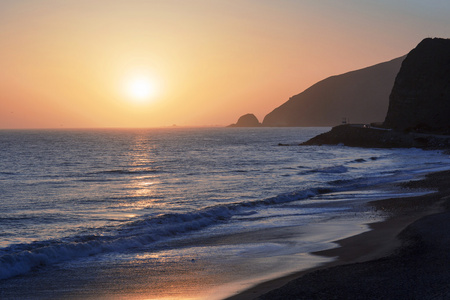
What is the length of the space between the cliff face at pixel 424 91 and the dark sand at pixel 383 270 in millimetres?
78562

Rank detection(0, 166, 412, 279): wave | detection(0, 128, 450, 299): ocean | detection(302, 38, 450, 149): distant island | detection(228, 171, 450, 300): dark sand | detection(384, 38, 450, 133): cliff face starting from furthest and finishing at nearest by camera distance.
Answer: detection(384, 38, 450, 133): cliff face
detection(302, 38, 450, 149): distant island
detection(0, 166, 412, 279): wave
detection(0, 128, 450, 299): ocean
detection(228, 171, 450, 300): dark sand

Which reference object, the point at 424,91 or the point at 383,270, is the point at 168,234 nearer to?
the point at 383,270

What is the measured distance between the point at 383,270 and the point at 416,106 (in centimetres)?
8948

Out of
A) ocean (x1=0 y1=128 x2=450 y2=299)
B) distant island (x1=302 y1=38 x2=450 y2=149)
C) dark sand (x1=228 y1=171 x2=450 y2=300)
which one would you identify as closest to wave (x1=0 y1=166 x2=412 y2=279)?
ocean (x1=0 y1=128 x2=450 y2=299)

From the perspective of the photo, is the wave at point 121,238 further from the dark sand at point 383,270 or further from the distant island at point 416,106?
the distant island at point 416,106

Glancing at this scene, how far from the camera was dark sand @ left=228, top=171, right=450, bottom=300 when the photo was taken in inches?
338

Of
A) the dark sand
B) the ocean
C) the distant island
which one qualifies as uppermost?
the distant island

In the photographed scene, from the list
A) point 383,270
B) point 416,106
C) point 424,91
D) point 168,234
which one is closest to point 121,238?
point 168,234

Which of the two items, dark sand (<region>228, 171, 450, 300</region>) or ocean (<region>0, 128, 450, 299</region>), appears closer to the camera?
dark sand (<region>228, 171, 450, 300</region>)

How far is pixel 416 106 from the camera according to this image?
9294 centimetres

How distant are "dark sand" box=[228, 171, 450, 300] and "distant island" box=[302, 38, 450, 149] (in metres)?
70.9

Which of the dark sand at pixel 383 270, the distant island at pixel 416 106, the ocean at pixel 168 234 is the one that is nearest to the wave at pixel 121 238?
the ocean at pixel 168 234

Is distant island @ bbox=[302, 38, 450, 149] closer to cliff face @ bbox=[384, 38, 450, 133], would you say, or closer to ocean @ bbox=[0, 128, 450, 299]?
cliff face @ bbox=[384, 38, 450, 133]


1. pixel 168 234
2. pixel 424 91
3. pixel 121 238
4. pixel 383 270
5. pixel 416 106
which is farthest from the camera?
pixel 424 91
